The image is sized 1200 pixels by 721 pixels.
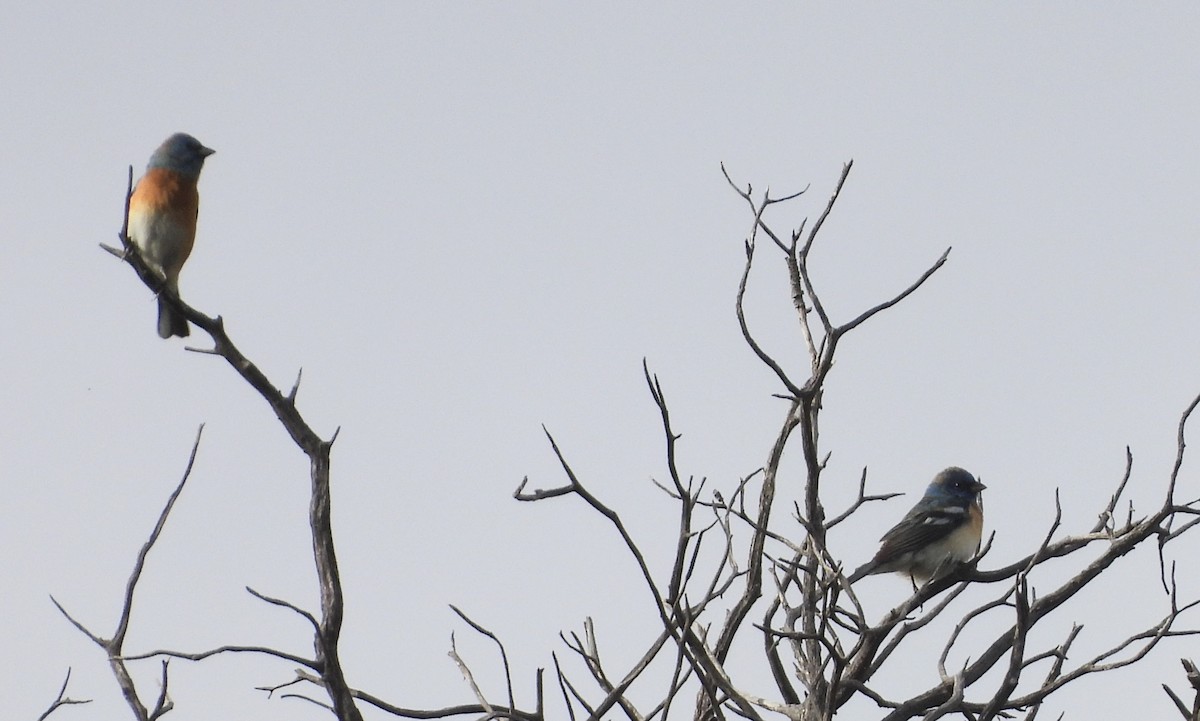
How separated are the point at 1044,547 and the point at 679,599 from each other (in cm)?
156

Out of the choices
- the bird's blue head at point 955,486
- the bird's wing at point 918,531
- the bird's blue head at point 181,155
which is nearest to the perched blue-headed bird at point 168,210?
the bird's blue head at point 181,155

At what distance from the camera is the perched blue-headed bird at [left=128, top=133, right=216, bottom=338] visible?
8273mm

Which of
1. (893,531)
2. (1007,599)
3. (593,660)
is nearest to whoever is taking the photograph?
(1007,599)

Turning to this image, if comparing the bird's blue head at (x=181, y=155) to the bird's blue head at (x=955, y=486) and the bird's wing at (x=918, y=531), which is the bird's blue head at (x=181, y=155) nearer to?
the bird's wing at (x=918, y=531)

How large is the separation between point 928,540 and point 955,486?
1.04m

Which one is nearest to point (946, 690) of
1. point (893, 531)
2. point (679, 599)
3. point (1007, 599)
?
point (1007, 599)

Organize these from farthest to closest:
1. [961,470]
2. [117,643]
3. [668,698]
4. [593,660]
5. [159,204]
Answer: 1. [961,470]
2. [159,204]
3. [593,660]
4. [668,698]
5. [117,643]

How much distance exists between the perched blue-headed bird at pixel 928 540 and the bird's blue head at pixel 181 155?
4946mm

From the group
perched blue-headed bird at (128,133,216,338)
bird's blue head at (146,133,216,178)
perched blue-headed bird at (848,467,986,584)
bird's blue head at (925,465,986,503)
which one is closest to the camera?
perched blue-headed bird at (128,133,216,338)

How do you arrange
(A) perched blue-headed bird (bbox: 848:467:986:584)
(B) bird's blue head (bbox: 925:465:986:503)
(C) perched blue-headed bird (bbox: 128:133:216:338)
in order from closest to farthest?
(C) perched blue-headed bird (bbox: 128:133:216:338) < (A) perched blue-headed bird (bbox: 848:467:986:584) < (B) bird's blue head (bbox: 925:465:986:503)

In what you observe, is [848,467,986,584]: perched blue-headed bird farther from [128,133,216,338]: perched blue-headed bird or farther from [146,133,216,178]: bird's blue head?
[146,133,216,178]: bird's blue head

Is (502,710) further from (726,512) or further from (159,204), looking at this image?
(159,204)

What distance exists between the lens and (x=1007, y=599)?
4707 millimetres

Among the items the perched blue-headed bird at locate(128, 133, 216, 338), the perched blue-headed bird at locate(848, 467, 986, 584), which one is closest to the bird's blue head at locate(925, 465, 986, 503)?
the perched blue-headed bird at locate(848, 467, 986, 584)
